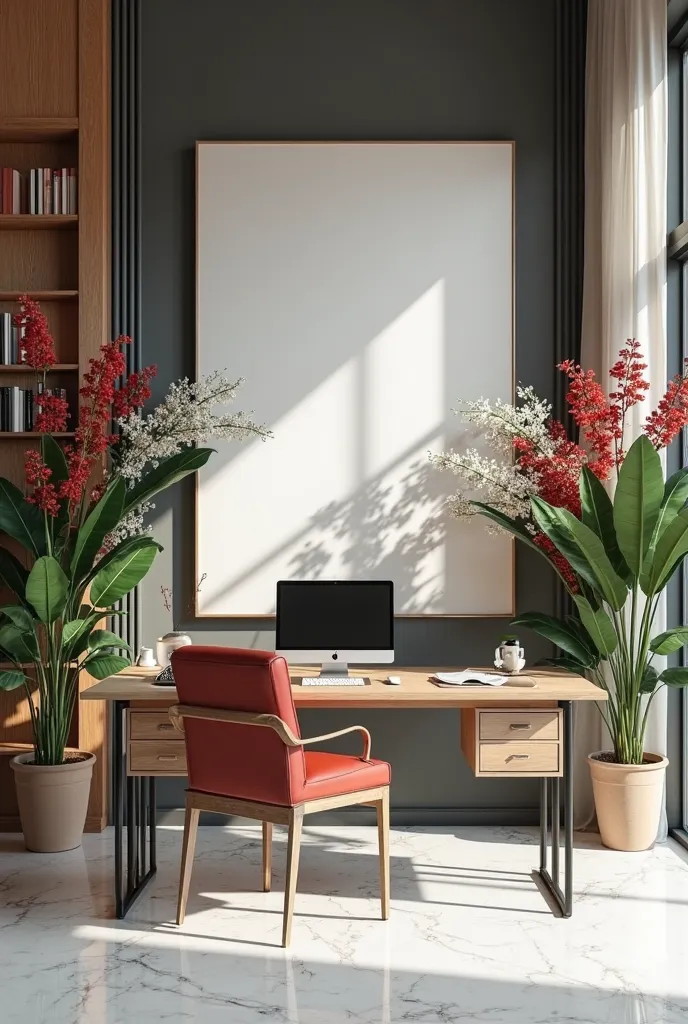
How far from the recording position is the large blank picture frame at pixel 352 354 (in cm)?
439

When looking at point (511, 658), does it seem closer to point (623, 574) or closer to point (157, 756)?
point (623, 574)

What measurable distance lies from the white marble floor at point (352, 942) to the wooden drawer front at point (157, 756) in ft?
1.52

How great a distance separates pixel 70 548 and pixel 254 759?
4.58 feet

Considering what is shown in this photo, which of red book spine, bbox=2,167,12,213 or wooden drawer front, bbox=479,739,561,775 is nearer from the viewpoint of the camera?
wooden drawer front, bbox=479,739,561,775

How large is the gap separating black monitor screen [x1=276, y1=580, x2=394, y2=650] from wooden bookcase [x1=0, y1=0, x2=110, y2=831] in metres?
1.01

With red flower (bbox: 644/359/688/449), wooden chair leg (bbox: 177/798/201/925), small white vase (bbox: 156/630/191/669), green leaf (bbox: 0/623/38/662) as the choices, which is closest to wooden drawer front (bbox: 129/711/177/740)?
wooden chair leg (bbox: 177/798/201/925)

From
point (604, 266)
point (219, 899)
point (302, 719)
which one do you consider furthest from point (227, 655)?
point (604, 266)

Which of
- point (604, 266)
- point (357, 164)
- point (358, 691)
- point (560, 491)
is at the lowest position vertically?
point (358, 691)

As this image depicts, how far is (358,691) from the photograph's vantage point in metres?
3.38

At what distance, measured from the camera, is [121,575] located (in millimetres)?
3951

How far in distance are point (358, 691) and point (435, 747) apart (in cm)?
116

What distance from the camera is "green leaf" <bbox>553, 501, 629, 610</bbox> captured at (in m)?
3.54

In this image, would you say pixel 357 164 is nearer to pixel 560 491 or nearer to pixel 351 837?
pixel 560 491

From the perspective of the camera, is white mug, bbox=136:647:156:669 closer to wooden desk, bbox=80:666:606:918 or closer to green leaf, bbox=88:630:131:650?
green leaf, bbox=88:630:131:650
